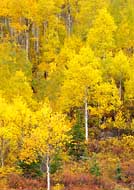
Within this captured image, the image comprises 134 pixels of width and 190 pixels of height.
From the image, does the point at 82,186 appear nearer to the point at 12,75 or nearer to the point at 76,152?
the point at 76,152

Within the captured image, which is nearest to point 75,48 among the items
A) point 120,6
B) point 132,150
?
point 120,6

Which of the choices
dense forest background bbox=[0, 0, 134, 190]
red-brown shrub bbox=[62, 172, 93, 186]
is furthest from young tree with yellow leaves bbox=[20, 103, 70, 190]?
red-brown shrub bbox=[62, 172, 93, 186]

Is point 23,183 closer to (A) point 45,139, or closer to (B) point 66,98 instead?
(A) point 45,139

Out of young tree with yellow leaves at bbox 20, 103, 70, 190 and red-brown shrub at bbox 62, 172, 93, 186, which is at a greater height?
young tree with yellow leaves at bbox 20, 103, 70, 190

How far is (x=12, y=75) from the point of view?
51.4 meters

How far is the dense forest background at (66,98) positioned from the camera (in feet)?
123

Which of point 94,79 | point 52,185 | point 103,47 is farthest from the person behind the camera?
point 103,47

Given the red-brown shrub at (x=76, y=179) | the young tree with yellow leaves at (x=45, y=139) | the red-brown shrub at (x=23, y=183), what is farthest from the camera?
the red-brown shrub at (x=76, y=179)

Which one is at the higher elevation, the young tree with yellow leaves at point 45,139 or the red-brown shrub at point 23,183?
the young tree with yellow leaves at point 45,139

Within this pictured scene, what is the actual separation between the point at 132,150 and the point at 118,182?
648 cm

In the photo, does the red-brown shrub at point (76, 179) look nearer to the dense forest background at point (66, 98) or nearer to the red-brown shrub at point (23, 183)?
the dense forest background at point (66, 98)

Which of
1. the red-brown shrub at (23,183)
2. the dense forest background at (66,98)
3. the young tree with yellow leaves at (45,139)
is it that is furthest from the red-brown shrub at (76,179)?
the young tree with yellow leaves at (45,139)

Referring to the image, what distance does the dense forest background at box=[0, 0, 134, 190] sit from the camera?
3750 cm

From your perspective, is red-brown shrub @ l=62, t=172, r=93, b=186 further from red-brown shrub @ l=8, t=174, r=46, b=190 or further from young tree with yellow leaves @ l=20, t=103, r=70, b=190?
young tree with yellow leaves @ l=20, t=103, r=70, b=190
